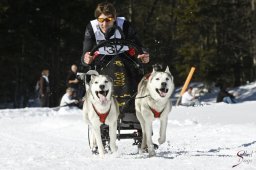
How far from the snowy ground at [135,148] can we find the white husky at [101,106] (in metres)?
0.30

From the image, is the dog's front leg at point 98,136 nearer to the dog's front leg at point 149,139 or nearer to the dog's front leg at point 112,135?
the dog's front leg at point 112,135

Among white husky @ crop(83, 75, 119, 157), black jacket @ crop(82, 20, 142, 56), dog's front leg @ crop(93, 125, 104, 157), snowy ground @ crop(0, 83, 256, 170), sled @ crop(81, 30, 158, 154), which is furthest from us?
black jacket @ crop(82, 20, 142, 56)

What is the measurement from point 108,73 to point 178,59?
92.0ft

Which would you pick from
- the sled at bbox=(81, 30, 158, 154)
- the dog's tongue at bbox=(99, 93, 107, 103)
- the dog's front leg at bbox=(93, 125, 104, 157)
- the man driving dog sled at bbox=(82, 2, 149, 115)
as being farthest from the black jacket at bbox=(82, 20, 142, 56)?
the dog's front leg at bbox=(93, 125, 104, 157)

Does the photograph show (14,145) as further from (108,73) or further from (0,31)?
(0,31)

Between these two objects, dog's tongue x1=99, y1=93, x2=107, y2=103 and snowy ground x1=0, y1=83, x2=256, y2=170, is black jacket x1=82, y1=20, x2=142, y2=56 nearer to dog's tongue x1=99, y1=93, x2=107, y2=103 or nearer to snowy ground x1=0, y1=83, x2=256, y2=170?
dog's tongue x1=99, y1=93, x2=107, y2=103

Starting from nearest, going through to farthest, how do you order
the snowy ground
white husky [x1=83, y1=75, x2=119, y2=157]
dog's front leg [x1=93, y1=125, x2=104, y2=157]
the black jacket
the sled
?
1. the snowy ground
2. white husky [x1=83, y1=75, x2=119, y2=157]
3. dog's front leg [x1=93, y1=125, x2=104, y2=157]
4. the sled
5. the black jacket

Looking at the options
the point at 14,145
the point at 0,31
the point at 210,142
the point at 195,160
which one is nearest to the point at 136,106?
the point at 195,160

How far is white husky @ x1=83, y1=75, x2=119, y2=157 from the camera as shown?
586 cm

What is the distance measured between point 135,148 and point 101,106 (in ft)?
6.37

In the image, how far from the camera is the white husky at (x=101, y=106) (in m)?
5.86

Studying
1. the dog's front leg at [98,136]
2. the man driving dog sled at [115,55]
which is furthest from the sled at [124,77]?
the dog's front leg at [98,136]

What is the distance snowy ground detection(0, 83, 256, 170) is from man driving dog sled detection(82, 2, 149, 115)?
33.6 inches

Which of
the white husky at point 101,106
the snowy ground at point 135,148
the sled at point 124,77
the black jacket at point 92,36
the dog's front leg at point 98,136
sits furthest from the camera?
the black jacket at point 92,36
